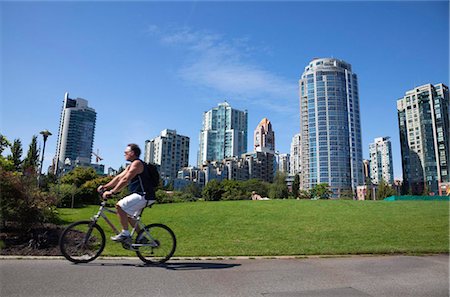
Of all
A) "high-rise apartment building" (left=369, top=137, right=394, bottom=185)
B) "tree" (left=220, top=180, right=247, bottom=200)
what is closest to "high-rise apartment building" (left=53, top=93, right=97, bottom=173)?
"tree" (left=220, top=180, right=247, bottom=200)

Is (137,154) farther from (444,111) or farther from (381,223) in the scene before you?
(444,111)

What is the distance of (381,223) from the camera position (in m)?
14.6

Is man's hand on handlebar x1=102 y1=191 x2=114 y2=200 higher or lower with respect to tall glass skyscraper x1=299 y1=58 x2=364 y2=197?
lower

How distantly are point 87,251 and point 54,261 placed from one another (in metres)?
0.67

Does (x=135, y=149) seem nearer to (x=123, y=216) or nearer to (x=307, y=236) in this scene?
(x=123, y=216)

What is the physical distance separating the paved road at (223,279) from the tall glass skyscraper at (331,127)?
14400 cm

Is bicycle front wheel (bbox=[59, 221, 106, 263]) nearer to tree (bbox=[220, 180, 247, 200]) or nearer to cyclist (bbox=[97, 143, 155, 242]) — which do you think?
cyclist (bbox=[97, 143, 155, 242])

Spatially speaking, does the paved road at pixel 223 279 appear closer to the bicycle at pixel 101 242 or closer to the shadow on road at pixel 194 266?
the shadow on road at pixel 194 266

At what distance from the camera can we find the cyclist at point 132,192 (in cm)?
621

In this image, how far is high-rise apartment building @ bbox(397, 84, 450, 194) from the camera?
368 ft

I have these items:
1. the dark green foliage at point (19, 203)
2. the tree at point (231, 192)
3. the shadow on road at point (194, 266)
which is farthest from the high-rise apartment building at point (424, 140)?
the dark green foliage at point (19, 203)

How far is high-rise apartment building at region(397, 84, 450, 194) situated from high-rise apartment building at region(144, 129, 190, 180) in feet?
372

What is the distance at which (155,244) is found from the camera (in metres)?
6.50

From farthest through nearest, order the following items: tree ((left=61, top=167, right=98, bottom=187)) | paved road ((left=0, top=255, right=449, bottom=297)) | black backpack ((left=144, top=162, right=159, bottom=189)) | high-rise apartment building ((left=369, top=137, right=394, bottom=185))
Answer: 1. high-rise apartment building ((left=369, top=137, right=394, bottom=185))
2. tree ((left=61, top=167, right=98, bottom=187))
3. black backpack ((left=144, top=162, right=159, bottom=189))
4. paved road ((left=0, top=255, right=449, bottom=297))
